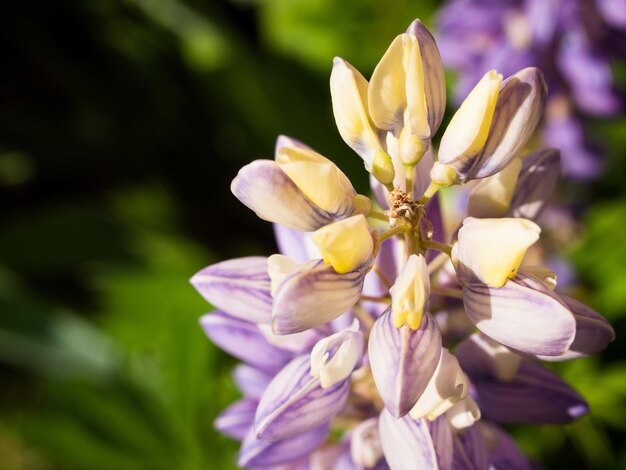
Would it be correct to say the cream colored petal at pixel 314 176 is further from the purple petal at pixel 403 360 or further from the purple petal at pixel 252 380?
the purple petal at pixel 252 380

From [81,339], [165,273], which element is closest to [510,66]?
[165,273]

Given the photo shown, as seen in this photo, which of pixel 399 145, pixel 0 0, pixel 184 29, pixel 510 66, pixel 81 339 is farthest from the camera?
pixel 0 0

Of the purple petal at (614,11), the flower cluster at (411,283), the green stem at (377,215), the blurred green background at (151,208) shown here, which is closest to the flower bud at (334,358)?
the flower cluster at (411,283)

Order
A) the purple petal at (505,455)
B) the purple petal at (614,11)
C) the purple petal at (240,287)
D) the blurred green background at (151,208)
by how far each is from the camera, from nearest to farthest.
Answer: the purple petal at (240,287) < the purple petal at (505,455) < the purple petal at (614,11) < the blurred green background at (151,208)

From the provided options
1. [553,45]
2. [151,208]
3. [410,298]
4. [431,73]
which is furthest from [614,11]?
[151,208]

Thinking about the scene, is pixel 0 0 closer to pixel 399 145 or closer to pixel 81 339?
pixel 81 339

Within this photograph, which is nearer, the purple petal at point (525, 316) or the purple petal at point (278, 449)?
the purple petal at point (525, 316)
